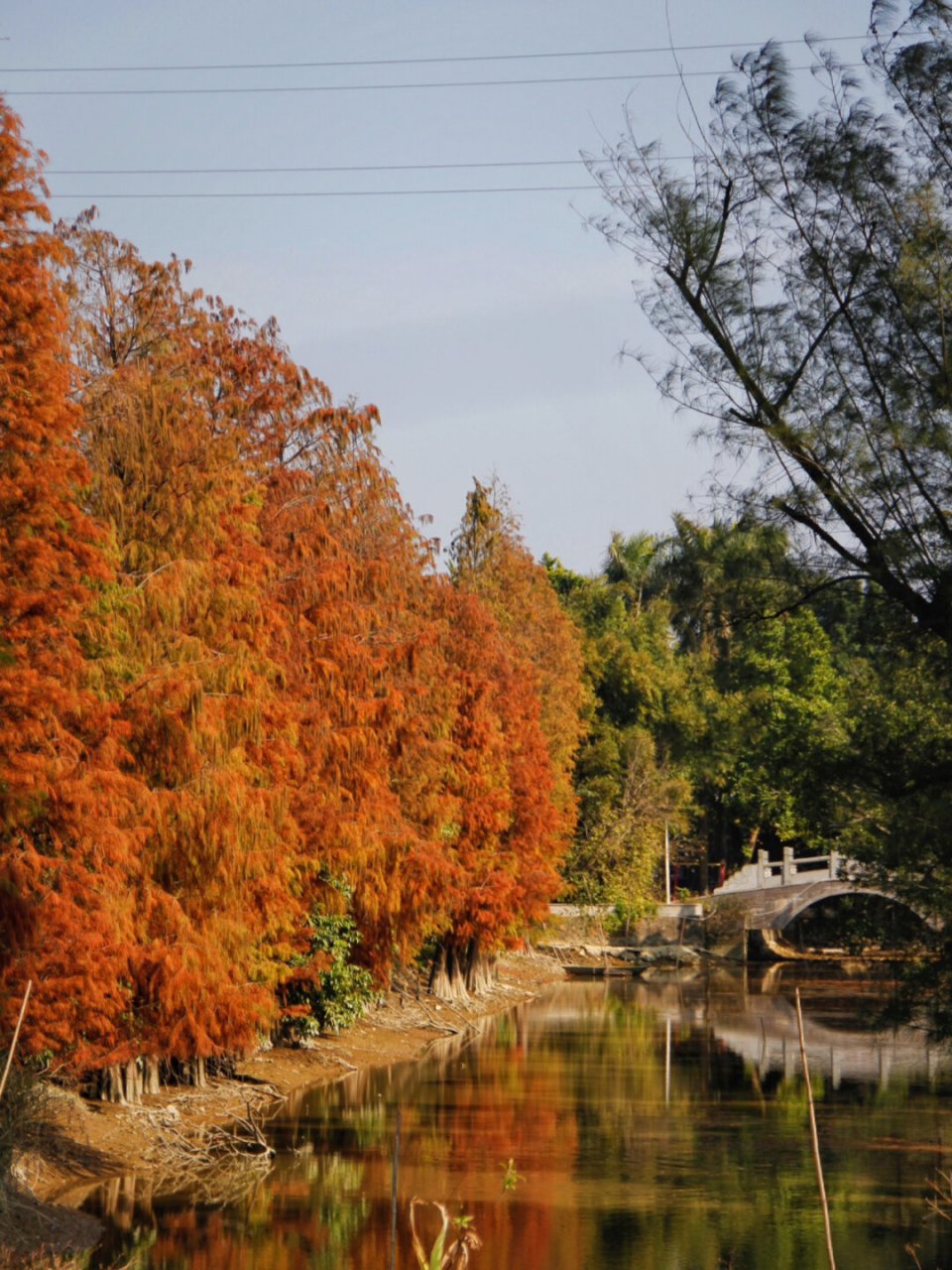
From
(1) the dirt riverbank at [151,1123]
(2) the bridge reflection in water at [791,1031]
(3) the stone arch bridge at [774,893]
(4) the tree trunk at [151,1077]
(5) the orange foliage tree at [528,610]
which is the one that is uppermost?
(5) the orange foliage tree at [528,610]

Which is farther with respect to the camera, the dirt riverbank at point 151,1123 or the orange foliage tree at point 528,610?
the orange foliage tree at point 528,610

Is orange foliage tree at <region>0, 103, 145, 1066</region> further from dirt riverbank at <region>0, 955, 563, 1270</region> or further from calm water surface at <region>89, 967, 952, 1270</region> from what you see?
calm water surface at <region>89, 967, 952, 1270</region>

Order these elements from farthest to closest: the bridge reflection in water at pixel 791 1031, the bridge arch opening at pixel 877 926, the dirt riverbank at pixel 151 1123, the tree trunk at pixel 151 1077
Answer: the bridge reflection in water at pixel 791 1031 → the tree trunk at pixel 151 1077 → the bridge arch opening at pixel 877 926 → the dirt riverbank at pixel 151 1123

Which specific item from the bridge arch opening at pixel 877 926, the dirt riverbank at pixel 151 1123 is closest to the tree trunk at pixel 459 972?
the dirt riverbank at pixel 151 1123

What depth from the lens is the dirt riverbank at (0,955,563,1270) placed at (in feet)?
45.6

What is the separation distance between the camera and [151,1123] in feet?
60.5

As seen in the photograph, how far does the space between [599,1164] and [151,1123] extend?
5.28 metres

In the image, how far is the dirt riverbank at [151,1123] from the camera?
45.6 ft

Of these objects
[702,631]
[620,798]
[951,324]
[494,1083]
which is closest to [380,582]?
[494,1083]

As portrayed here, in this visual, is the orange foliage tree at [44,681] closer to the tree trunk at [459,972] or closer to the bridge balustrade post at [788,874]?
the tree trunk at [459,972]

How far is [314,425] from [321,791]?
5.82 metres

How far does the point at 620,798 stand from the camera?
177ft

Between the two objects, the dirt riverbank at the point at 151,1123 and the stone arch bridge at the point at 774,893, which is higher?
the stone arch bridge at the point at 774,893

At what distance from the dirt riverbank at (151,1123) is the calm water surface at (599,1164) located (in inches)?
17.9
